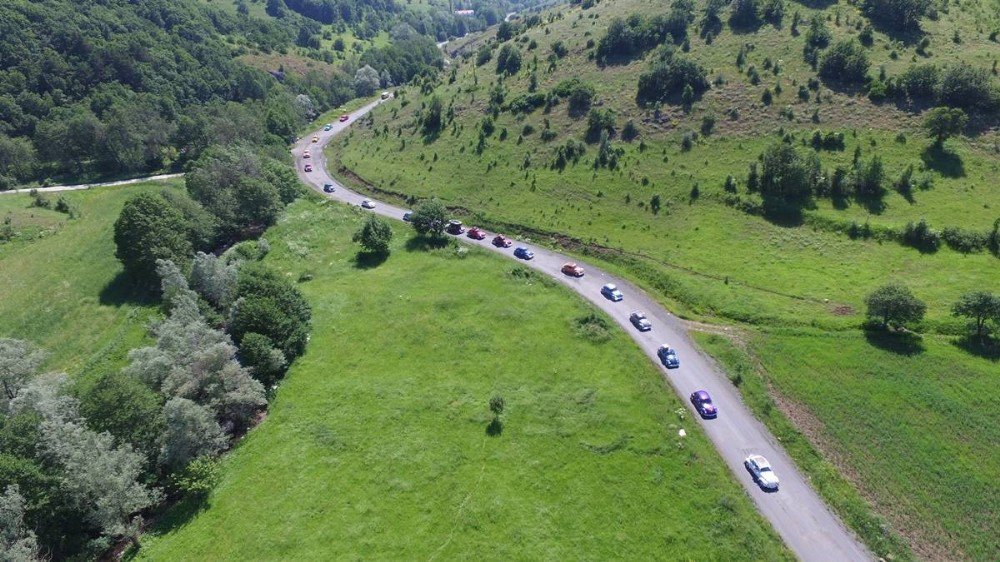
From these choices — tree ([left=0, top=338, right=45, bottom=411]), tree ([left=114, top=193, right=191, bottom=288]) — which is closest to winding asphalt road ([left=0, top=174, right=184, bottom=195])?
tree ([left=114, top=193, right=191, bottom=288])

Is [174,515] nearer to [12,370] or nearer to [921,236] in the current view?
[12,370]

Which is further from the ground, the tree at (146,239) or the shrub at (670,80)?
the shrub at (670,80)

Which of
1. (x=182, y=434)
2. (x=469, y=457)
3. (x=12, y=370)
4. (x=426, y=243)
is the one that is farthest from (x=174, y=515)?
(x=426, y=243)

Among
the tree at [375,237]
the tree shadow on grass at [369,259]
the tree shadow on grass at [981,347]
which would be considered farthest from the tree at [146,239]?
the tree shadow on grass at [981,347]

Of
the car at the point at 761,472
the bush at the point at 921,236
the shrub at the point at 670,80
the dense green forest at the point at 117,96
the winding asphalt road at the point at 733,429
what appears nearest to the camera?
the winding asphalt road at the point at 733,429

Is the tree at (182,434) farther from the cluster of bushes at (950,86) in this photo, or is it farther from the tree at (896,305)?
the cluster of bushes at (950,86)

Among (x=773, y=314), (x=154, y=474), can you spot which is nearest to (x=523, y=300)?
(x=773, y=314)

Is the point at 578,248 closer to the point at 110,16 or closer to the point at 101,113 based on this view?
the point at 101,113
